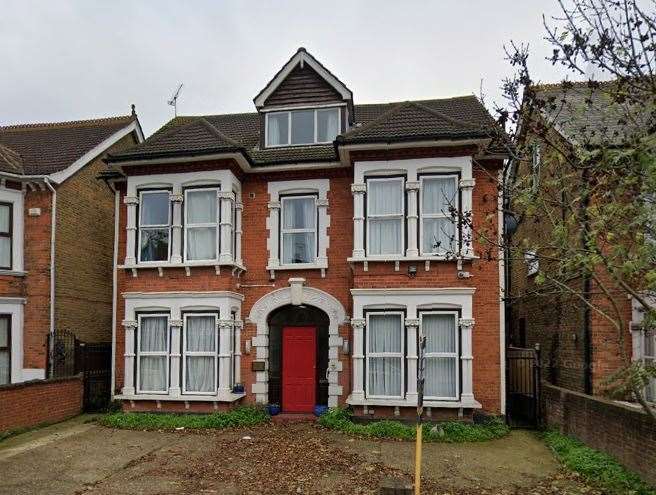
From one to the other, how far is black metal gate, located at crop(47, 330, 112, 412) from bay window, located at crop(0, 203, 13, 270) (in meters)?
2.33

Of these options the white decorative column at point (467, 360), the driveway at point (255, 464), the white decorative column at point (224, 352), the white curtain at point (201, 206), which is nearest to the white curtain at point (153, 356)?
the white decorative column at point (224, 352)

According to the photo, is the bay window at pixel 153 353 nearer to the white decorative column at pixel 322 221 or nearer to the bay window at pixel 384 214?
the white decorative column at pixel 322 221

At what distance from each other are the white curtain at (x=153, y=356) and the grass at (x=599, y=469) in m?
9.03

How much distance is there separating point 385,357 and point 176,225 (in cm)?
606

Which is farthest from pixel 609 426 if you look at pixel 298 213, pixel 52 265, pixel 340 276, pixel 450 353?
pixel 52 265

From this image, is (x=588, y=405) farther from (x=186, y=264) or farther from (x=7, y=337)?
(x=7, y=337)

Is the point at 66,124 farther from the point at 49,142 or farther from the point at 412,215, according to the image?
the point at 412,215

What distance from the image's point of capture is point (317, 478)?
909 cm

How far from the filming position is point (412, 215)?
13.2 meters

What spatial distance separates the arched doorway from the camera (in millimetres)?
14250

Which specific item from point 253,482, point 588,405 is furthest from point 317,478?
point 588,405

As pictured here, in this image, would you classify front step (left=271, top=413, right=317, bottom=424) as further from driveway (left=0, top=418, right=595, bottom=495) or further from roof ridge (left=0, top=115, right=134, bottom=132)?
roof ridge (left=0, top=115, right=134, bottom=132)

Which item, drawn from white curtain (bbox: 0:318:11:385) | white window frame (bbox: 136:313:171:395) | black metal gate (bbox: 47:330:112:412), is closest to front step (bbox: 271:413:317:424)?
white window frame (bbox: 136:313:171:395)

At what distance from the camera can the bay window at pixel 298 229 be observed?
1454cm
